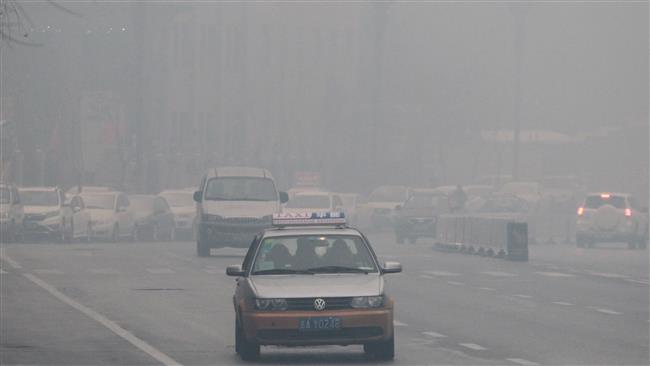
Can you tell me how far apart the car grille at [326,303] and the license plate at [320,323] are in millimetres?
124

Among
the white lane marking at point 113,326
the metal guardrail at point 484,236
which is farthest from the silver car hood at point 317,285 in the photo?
the metal guardrail at point 484,236

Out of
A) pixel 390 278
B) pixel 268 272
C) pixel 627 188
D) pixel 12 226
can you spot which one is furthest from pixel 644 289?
pixel 627 188

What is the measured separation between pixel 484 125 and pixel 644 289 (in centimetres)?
9259

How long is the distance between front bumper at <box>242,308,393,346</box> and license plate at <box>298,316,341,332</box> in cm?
3

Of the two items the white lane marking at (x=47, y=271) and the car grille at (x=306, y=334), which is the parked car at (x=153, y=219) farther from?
the car grille at (x=306, y=334)

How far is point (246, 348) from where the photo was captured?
17172 millimetres

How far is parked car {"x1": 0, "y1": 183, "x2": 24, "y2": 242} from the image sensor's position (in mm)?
49844

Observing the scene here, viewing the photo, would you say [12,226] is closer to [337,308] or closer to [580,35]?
[337,308]

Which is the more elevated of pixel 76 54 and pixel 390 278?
pixel 76 54

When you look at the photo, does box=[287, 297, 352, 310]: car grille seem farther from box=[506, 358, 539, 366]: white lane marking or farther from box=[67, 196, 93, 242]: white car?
box=[67, 196, 93, 242]: white car

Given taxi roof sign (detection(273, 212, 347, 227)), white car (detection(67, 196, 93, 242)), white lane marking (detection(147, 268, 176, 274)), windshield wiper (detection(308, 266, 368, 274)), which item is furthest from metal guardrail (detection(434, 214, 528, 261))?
windshield wiper (detection(308, 266, 368, 274))

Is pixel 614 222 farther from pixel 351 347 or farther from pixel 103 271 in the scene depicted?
pixel 351 347

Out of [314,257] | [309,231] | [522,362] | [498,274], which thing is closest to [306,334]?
[314,257]

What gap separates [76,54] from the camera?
92.2 meters
